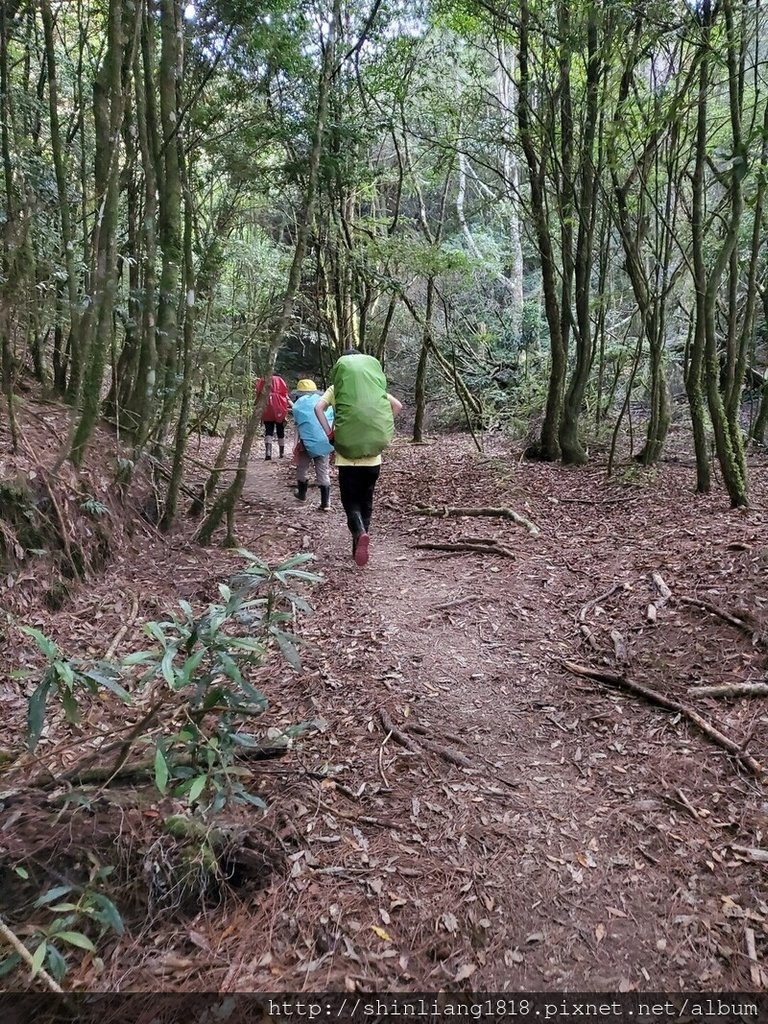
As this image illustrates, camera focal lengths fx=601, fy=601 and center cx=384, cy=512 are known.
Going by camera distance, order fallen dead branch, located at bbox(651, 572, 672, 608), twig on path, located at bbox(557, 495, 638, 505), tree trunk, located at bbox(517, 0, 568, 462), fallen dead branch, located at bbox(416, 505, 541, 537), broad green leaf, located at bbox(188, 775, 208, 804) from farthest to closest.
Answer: tree trunk, located at bbox(517, 0, 568, 462), twig on path, located at bbox(557, 495, 638, 505), fallen dead branch, located at bbox(416, 505, 541, 537), fallen dead branch, located at bbox(651, 572, 672, 608), broad green leaf, located at bbox(188, 775, 208, 804)

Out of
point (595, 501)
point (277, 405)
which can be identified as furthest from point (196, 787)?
point (277, 405)

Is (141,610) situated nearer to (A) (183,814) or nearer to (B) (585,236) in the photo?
(A) (183,814)

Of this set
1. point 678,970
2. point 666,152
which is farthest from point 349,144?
point 678,970

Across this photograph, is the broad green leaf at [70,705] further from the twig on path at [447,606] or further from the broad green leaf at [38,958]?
the twig on path at [447,606]

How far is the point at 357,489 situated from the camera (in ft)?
17.7

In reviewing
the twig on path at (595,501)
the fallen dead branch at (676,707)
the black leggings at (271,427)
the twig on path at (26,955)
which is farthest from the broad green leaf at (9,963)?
the black leggings at (271,427)

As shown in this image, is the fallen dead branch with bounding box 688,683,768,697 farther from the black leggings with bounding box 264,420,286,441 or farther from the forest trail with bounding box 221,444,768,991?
the black leggings with bounding box 264,420,286,441

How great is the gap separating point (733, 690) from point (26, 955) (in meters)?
3.30

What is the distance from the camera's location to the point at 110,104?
4.88 metres

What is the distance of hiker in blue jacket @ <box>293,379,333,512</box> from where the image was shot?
7.72 m

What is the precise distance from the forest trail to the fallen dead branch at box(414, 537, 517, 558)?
0.67 metres

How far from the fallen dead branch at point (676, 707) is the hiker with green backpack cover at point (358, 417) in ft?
7.78

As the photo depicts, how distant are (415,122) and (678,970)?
12.5m

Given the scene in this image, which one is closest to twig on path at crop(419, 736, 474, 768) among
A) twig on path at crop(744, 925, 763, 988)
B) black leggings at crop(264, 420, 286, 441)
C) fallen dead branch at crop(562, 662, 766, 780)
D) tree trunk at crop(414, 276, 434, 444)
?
fallen dead branch at crop(562, 662, 766, 780)
